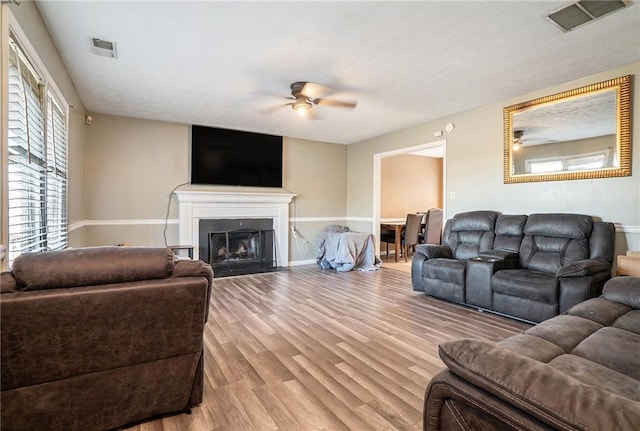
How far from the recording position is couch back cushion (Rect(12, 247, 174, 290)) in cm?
129

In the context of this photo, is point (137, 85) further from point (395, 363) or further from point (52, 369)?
point (395, 363)

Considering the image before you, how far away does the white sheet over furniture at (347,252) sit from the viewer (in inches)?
216

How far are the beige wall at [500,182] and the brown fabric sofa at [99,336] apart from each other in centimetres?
376

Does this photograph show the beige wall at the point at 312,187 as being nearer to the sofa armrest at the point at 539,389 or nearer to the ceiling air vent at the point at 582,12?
the ceiling air vent at the point at 582,12

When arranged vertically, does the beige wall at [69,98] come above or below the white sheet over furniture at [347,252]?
above

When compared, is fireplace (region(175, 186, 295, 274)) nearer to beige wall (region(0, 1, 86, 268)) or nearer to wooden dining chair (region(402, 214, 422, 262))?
beige wall (region(0, 1, 86, 268))

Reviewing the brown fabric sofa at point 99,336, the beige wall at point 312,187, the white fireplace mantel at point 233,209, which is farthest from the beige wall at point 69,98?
the beige wall at point 312,187

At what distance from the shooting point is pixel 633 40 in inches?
102

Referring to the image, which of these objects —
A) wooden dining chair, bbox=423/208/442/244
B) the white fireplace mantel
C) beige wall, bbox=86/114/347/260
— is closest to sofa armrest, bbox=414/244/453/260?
wooden dining chair, bbox=423/208/442/244

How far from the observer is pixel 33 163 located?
7.12ft

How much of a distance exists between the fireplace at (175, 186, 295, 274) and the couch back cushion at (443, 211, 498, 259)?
2.95 m

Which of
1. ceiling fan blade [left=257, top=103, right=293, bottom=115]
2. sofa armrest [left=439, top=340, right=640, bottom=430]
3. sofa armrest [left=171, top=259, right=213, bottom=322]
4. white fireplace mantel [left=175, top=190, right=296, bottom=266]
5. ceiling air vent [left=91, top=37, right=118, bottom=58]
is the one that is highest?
ceiling fan blade [left=257, top=103, right=293, bottom=115]

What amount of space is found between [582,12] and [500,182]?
2.14 m

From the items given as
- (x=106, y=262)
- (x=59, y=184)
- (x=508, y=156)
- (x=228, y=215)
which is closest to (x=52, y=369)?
(x=106, y=262)
